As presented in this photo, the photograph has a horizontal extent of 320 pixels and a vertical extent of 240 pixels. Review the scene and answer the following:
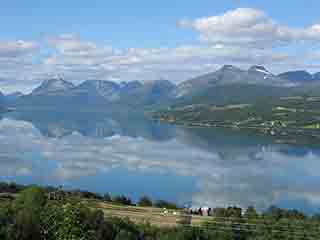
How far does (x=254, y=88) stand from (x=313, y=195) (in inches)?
4755

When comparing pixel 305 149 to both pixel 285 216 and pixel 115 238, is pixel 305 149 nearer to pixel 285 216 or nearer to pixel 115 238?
pixel 285 216

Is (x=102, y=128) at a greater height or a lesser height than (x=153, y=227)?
greater

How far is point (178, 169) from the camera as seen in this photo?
109ft

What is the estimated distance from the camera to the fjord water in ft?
85.9

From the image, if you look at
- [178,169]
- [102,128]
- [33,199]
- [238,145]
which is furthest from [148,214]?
[102,128]

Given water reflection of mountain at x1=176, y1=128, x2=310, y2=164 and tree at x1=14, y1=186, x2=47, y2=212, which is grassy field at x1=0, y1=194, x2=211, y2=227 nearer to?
tree at x1=14, y1=186, x2=47, y2=212

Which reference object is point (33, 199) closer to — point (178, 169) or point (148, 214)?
point (148, 214)

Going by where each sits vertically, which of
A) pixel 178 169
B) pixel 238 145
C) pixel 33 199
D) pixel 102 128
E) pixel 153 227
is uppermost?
pixel 102 128

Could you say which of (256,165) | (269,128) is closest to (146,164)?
(256,165)

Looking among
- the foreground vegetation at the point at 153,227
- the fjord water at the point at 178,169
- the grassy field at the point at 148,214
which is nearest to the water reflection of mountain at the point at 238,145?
the fjord water at the point at 178,169

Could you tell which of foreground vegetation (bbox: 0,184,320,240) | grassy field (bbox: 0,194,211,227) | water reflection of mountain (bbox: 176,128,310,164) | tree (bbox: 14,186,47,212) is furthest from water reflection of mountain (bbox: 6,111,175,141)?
foreground vegetation (bbox: 0,184,320,240)

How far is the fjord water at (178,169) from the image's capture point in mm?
26172

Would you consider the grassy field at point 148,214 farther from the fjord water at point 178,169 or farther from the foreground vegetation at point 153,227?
the fjord water at point 178,169

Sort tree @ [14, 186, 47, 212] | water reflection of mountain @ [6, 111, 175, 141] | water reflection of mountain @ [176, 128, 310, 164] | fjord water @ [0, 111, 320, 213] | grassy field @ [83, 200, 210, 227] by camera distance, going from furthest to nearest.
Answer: water reflection of mountain @ [6, 111, 175, 141] → water reflection of mountain @ [176, 128, 310, 164] → fjord water @ [0, 111, 320, 213] → grassy field @ [83, 200, 210, 227] → tree @ [14, 186, 47, 212]
